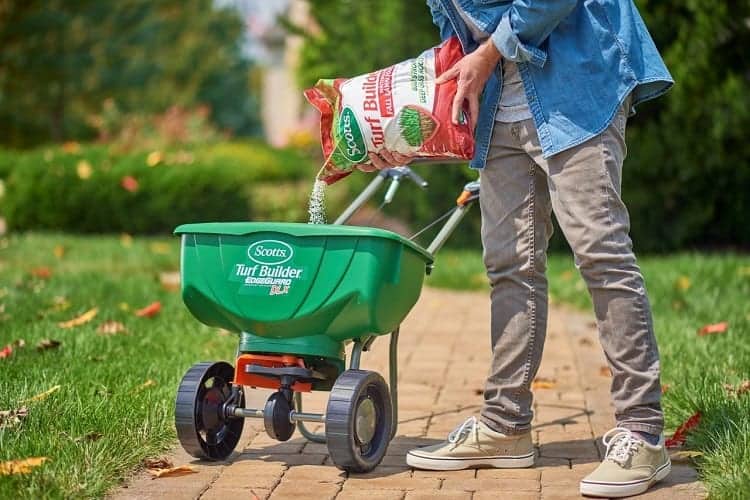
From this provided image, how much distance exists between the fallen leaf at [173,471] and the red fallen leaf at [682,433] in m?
1.50

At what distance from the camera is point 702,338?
5.30 metres

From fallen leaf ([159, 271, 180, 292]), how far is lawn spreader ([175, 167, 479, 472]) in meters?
3.59

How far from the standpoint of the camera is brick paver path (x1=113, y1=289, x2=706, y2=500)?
326 cm

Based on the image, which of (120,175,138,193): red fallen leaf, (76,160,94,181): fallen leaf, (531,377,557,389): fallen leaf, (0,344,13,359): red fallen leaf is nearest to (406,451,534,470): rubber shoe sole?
(531,377,557,389): fallen leaf

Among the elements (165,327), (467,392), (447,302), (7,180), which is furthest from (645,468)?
(7,180)

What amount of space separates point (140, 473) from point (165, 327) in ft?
7.47

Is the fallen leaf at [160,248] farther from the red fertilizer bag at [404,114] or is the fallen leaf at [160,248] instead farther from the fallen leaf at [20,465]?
the fallen leaf at [20,465]

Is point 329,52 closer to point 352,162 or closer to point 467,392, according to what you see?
point 467,392

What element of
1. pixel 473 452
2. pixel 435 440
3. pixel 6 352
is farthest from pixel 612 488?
pixel 6 352

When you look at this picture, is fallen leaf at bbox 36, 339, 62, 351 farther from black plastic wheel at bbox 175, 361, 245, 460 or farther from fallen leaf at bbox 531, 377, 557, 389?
fallen leaf at bbox 531, 377, 557, 389

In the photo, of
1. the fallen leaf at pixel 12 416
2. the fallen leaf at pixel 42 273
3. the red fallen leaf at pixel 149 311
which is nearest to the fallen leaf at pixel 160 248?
the fallen leaf at pixel 42 273

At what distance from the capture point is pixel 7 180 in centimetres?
1159

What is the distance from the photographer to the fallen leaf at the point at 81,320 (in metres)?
5.47

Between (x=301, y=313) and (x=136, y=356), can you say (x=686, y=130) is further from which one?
(x=301, y=313)
